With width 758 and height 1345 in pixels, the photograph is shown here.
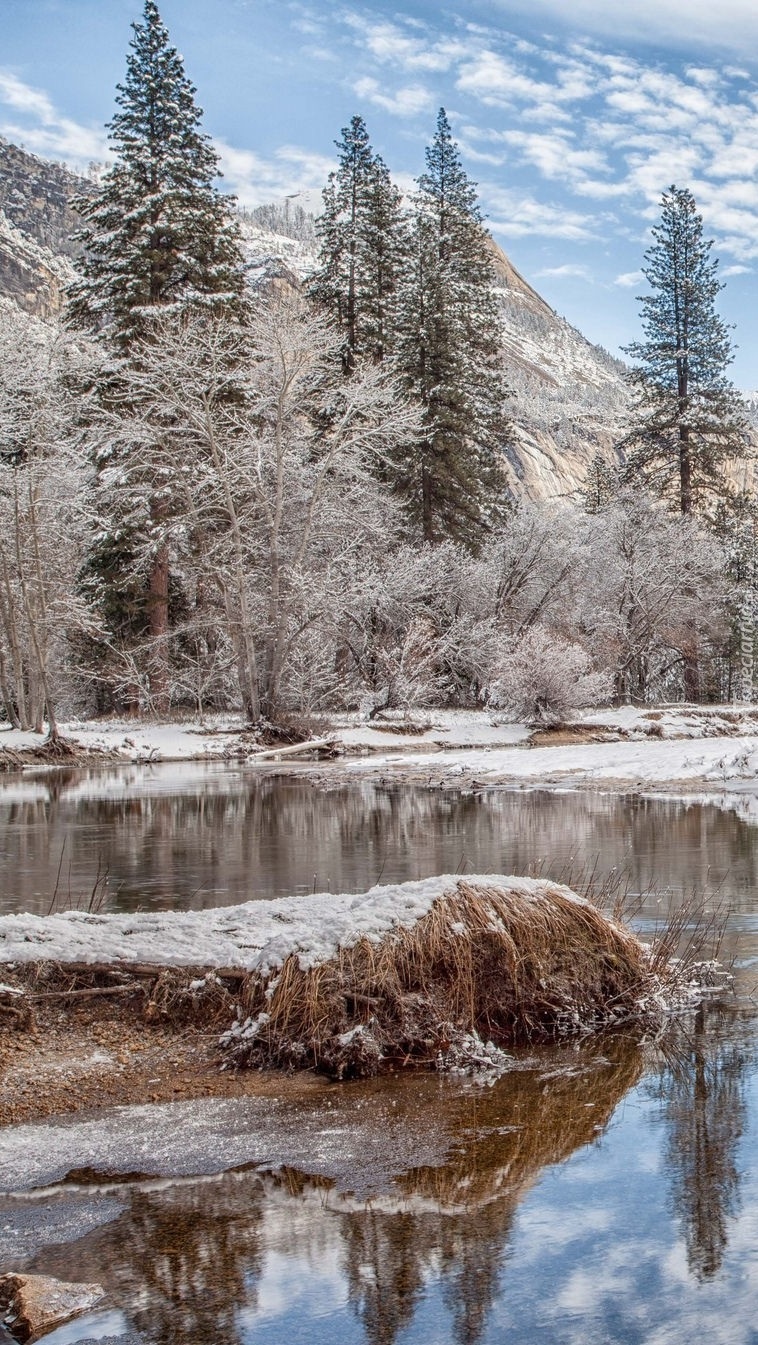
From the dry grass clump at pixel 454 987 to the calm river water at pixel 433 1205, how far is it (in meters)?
0.29

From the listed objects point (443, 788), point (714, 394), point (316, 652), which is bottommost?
point (443, 788)

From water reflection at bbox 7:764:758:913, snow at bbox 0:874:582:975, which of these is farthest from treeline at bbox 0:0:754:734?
snow at bbox 0:874:582:975

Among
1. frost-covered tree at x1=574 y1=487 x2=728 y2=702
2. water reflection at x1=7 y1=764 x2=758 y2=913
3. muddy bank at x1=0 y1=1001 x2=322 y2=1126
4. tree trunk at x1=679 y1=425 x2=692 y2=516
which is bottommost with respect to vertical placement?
water reflection at x1=7 y1=764 x2=758 y2=913

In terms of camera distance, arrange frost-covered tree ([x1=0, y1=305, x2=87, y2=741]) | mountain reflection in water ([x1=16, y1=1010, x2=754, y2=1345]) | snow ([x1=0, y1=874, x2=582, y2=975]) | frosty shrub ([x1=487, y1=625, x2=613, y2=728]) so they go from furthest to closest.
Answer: frosty shrub ([x1=487, y1=625, x2=613, y2=728])
frost-covered tree ([x1=0, y1=305, x2=87, y2=741])
snow ([x1=0, y1=874, x2=582, y2=975])
mountain reflection in water ([x1=16, y1=1010, x2=754, y2=1345])

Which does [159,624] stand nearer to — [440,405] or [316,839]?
[440,405]

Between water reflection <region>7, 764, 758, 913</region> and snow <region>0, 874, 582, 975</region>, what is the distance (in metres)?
2.49

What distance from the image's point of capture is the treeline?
30734 millimetres

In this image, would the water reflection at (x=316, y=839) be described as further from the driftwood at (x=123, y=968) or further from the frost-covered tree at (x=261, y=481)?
the frost-covered tree at (x=261, y=481)

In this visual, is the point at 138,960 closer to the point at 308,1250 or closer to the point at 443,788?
the point at 308,1250

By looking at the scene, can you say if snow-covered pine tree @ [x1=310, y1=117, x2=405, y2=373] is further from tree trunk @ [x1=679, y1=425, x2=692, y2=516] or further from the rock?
the rock

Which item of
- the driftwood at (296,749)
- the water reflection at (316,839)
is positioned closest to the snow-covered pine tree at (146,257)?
the driftwood at (296,749)

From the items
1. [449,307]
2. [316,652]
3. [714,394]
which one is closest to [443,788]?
[316,652]

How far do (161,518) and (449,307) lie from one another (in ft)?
47.1

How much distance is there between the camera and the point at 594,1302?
3762mm
